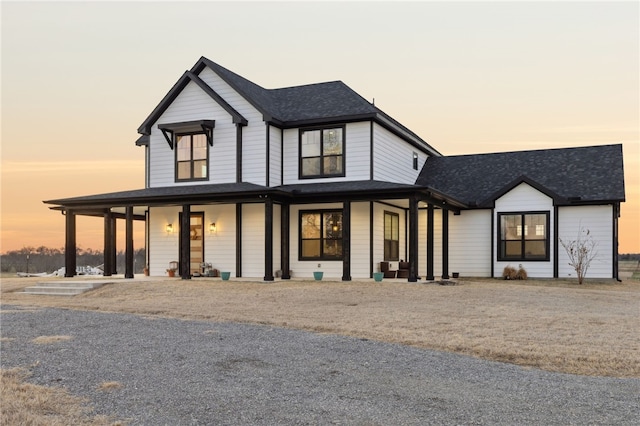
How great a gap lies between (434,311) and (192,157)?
1302 cm

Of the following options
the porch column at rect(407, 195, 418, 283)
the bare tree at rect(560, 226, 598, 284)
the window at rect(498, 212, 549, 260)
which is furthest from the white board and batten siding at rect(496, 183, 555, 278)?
the porch column at rect(407, 195, 418, 283)

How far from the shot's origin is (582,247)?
76.3 feet

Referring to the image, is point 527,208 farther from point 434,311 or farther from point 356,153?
point 434,311

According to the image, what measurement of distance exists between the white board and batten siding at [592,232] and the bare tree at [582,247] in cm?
10

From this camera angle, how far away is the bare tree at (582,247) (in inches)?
919

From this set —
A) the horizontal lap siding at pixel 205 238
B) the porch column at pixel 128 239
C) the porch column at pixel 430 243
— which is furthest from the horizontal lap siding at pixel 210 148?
the porch column at pixel 430 243

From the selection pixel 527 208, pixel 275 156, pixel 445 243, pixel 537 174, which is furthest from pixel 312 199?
pixel 537 174

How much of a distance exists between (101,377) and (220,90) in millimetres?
17305

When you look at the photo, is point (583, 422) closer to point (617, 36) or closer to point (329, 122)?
point (329, 122)

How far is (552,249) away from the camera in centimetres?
2402

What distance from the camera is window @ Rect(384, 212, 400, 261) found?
23.1 metres

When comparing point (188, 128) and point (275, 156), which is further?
point (188, 128)

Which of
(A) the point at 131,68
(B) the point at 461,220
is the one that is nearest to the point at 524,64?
(B) the point at 461,220

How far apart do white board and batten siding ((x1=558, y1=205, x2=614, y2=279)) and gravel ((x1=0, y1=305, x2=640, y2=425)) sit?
53.6 ft
